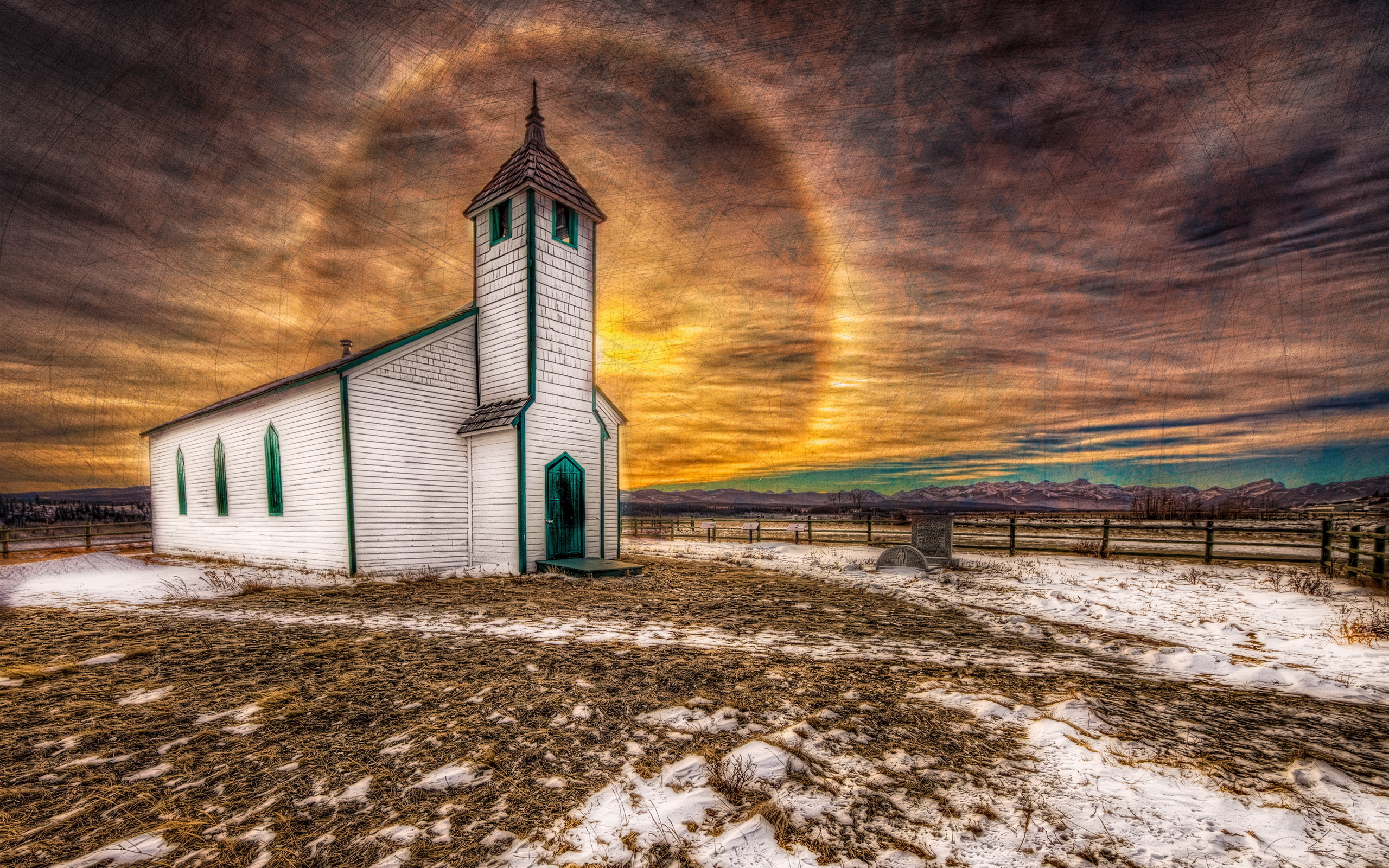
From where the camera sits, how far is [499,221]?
1445 cm

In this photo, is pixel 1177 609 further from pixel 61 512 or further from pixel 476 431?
pixel 61 512

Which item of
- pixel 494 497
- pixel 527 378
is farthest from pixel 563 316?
pixel 494 497

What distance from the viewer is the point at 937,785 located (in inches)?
120

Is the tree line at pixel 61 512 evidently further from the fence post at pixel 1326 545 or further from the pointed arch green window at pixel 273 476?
the fence post at pixel 1326 545

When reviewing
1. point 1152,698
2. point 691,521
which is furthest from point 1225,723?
point 691,521

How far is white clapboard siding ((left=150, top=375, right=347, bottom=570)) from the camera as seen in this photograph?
41.1 ft

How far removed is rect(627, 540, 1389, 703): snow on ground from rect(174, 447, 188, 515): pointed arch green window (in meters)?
19.8

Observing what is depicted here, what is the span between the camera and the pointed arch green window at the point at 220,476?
1673 cm

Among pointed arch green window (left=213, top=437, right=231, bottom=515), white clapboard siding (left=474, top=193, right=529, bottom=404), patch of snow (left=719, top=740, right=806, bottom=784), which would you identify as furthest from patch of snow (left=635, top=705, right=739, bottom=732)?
pointed arch green window (left=213, top=437, right=231, bottom=515)

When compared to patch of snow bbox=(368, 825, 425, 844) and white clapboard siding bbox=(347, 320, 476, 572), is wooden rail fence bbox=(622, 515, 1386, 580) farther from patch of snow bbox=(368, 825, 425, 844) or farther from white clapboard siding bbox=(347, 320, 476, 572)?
white clapboard siding bbox=(347, 320, 476, 572)

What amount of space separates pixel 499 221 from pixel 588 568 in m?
9.55

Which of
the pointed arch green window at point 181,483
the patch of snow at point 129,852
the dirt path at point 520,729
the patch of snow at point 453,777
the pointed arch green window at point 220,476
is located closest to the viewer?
the patch of snow at point 129,852

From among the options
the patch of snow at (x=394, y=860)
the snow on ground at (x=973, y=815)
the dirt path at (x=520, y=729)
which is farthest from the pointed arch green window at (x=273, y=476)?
the snow on ground at (x=973, y=815)

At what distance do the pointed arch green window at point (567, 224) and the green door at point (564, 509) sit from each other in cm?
588
